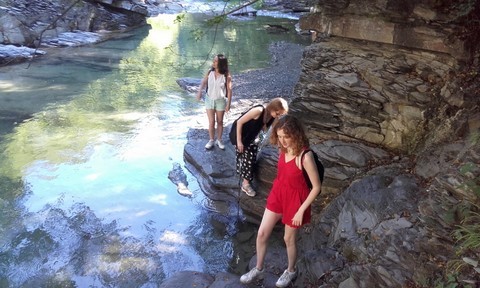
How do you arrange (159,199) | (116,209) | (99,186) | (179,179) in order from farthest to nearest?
(179,179)
(99,186)
(159,199)
(116,209)

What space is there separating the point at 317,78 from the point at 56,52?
17.9m

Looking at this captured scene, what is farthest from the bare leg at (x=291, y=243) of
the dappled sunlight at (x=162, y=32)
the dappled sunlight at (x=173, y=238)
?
the dappled sunlight at (x=162, y=32)

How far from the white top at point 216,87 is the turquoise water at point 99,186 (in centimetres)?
79

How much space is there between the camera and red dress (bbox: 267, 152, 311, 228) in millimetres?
4113

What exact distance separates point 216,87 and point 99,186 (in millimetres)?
2938

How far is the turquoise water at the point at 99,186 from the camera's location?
582 cm

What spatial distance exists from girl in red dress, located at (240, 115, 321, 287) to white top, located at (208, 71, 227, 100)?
3.28m

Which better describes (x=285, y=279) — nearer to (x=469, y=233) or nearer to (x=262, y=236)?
(x=262, y=236)

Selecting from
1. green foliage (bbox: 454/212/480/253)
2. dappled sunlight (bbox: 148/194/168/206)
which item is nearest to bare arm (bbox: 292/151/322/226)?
green foliage (bbox: 454/212/480/253)

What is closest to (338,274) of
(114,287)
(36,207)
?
(114,287)

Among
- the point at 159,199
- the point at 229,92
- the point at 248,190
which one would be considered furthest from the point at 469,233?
the point at 159,199

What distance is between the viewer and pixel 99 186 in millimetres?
8023

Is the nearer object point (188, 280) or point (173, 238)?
point (188, 280)

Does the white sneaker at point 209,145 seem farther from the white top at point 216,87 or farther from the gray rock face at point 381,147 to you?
the white top at point 216,87
